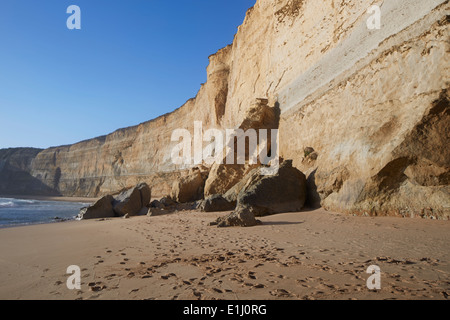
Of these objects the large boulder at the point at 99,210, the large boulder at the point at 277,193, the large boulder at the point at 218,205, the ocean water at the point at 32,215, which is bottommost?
the ocean water at the point at 32,215

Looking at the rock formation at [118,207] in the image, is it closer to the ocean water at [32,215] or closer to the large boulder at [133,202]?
the large boulder at [133,202]

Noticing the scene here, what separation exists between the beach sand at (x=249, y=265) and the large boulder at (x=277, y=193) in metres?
2.69

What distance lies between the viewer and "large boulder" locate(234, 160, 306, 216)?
290 inches

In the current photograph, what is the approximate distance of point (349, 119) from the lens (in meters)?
7.54

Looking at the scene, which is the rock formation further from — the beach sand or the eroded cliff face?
the eroded cliff face

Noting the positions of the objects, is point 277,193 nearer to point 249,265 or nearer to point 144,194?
point 249,265

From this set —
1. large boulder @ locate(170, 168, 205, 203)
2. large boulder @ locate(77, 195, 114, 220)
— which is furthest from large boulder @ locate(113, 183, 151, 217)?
large boulder @ locate(170, 168, 205, 203)

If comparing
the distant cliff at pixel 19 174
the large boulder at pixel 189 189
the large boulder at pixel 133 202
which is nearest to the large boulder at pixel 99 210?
the large boulder at pixel 133 202

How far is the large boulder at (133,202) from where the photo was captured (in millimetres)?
11895

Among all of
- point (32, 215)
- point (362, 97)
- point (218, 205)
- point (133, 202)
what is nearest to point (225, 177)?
point (218, 205)

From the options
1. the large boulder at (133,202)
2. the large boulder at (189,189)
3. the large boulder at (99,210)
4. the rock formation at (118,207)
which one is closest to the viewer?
the large boulder at (99,210)

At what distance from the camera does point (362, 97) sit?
7.18m

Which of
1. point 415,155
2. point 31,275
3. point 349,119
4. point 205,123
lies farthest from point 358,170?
point 205,123

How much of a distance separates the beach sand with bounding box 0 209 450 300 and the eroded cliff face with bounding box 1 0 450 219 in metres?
1.07
